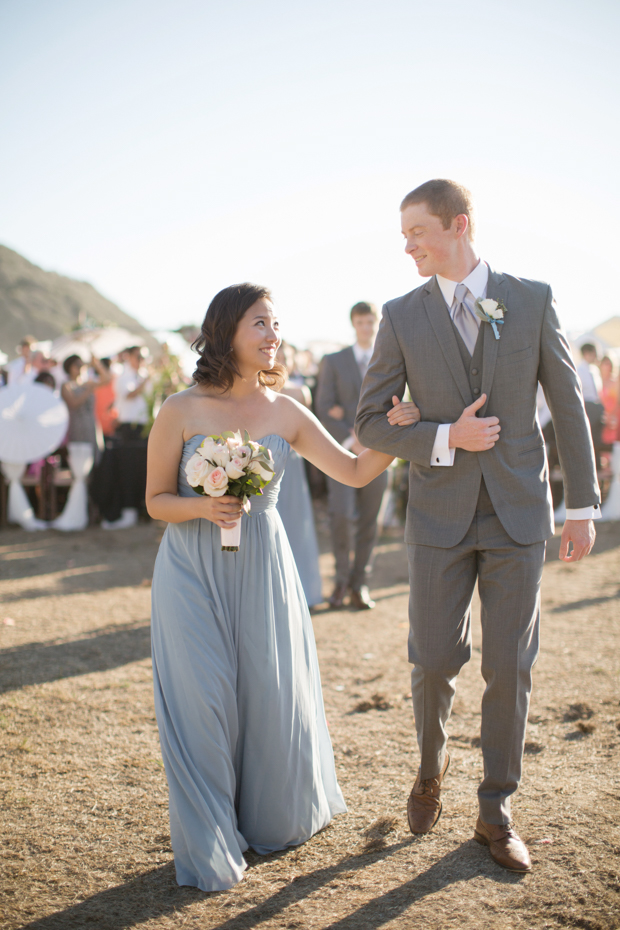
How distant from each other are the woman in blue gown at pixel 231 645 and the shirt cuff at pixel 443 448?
170 mm

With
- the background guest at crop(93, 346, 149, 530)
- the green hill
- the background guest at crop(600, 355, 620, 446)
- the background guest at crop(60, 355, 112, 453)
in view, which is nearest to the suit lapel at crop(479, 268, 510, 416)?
the background guest at crop(93, 346, 149, 530)

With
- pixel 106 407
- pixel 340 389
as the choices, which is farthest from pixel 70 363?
Answer: pixel 340 389

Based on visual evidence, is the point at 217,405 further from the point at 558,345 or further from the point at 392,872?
the point at 392,872

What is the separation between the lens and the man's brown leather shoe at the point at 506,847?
280 centimetres

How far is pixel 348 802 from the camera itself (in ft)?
11.4

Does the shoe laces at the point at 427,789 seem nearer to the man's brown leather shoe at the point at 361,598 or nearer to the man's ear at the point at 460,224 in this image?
the man's ear at the point at 460,224

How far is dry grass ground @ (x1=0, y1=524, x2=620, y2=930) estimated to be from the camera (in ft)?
8.62

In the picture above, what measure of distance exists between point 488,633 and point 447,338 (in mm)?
1198

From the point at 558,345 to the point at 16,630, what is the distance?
5.31 metres

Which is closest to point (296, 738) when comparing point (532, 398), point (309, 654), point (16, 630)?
point (309, 654)

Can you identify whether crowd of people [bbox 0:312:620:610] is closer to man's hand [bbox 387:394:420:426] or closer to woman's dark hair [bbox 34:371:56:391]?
woman's dark hair [bbox 34:371:56:391]

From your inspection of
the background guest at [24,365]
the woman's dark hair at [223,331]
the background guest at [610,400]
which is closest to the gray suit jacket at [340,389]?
the woman's dark hair at [223,331]

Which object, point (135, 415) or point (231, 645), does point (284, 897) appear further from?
point (135, 415)

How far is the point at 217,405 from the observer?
3.26m
